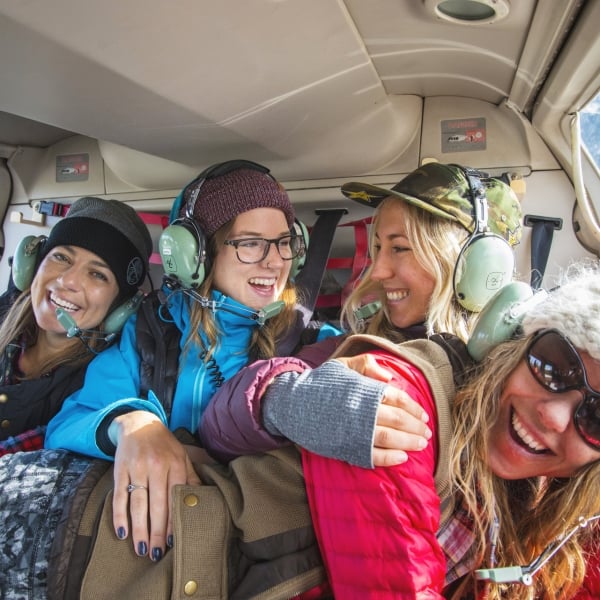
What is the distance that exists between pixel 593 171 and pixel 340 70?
4.04 ft

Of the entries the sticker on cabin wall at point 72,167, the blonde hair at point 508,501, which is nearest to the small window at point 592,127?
the blonde hair at point 508,501

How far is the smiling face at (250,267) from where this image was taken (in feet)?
6.54

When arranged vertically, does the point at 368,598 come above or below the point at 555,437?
below

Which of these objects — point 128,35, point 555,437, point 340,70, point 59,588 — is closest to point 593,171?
point 340,70

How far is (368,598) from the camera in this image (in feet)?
2.90

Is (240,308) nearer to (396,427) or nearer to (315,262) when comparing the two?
(315,262)

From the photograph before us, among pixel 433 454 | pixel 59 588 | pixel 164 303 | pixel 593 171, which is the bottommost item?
pixel 59 588

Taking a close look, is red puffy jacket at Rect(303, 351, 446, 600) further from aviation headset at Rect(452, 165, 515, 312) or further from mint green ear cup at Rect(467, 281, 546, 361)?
aviation headset at Rect(452, 165, 515, 312)

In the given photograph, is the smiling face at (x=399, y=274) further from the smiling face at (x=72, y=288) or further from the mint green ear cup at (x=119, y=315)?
the smiling face at (x=72, y=288)

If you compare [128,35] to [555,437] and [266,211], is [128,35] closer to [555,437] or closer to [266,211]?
[266,211]

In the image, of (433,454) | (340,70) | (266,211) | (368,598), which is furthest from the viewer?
(266,211)

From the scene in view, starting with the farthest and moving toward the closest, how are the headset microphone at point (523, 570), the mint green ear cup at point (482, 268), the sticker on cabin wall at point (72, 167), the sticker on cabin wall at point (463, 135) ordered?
the sticker on cabin wall at point (72, 167) < the sticker on cabin wall at point (463, 135) < the mint green ear cup at point (482, 268) < the headset microphone at point (523, 570)

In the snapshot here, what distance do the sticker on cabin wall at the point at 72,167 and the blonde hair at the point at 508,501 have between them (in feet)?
9.23

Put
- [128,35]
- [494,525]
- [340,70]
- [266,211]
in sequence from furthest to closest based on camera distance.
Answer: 1. [266,211]
2. [340,70]
3. [128,35]
4. [494,525]
